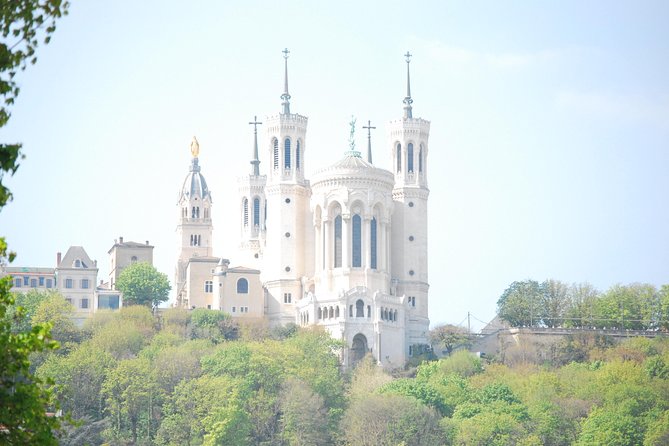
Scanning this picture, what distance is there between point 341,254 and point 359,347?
683 cm

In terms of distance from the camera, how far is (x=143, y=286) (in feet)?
391

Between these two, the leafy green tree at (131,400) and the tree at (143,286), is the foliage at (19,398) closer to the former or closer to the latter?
the leafy green tree at (131,400)

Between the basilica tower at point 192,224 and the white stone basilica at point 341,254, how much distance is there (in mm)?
2752

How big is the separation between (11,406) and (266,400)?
68.9 m

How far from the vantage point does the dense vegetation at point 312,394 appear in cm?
9312

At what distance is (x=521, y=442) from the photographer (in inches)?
3612

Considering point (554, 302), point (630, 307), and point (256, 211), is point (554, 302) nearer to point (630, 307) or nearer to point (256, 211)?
point (630, 307)

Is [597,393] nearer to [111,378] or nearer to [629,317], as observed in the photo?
[629,317]

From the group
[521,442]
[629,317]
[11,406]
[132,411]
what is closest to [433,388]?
[521,442]

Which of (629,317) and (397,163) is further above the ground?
(397,163)

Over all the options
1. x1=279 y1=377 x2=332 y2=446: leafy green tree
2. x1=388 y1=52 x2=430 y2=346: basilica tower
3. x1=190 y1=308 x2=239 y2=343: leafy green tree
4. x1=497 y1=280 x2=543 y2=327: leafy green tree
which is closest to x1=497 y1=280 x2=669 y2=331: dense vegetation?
x1=497 y1=280 x2=543 y2=327: leafy green tree

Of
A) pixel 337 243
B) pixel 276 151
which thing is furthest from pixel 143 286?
pixel 337 243

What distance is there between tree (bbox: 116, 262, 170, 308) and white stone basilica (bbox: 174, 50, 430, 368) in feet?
6.79

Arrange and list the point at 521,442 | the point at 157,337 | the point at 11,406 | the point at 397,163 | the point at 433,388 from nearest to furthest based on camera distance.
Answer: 1. the point at 11,406
2. the point at 521,442
3. the point at 433,388
4. the point at 157,337
5. the point at 397,163
